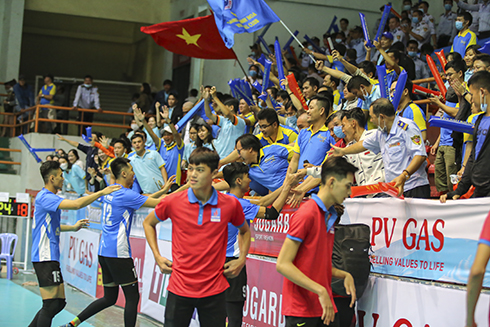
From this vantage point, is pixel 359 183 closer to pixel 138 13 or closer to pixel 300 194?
pixel 300 194

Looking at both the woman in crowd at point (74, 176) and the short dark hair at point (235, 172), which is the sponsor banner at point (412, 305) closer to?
the short dark hair at point (235, 172)

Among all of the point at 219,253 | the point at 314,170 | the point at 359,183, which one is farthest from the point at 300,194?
the point at 219,253

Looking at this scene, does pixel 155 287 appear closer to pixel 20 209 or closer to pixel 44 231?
pixel 44 231

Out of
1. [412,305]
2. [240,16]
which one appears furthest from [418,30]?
[412,305]

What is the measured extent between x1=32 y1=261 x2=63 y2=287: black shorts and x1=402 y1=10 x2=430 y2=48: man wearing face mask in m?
10.5

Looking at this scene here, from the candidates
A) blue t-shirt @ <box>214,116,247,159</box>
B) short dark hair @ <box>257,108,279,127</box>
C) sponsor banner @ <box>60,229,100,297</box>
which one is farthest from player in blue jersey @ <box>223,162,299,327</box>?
sponsor banner @ <box>60,229,100,297</box>

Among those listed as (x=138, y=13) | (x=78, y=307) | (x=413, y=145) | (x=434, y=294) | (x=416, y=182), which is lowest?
(x=78, y=307)

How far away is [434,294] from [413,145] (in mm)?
1409

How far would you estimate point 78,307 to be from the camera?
31.5 feet

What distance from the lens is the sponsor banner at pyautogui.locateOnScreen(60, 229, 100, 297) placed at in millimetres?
10711

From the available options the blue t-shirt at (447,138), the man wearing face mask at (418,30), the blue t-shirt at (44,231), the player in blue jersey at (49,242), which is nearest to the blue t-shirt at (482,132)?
the blue t-shirt at (447,138)

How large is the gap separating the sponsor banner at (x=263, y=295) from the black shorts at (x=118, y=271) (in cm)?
143

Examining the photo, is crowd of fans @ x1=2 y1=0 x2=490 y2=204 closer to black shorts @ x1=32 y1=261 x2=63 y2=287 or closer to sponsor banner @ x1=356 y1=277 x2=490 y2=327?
sponsor banner @ x1=356 y1=277 x2=490 y2=327

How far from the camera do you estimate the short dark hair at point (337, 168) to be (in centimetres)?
371
